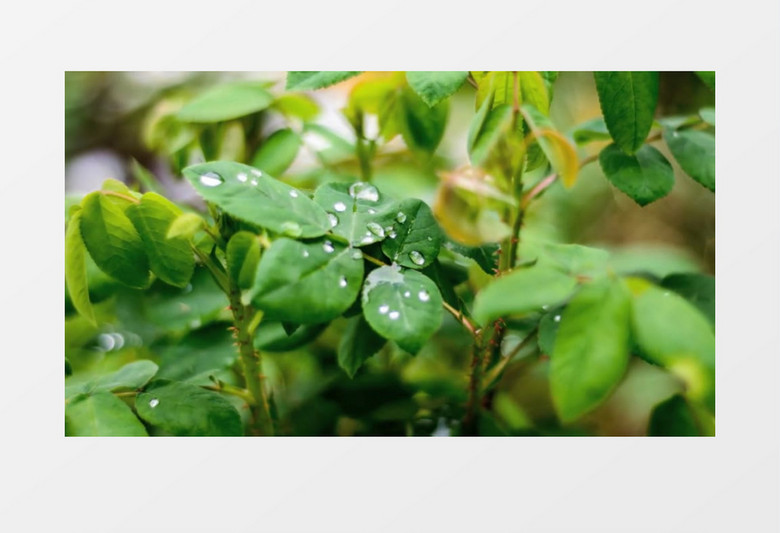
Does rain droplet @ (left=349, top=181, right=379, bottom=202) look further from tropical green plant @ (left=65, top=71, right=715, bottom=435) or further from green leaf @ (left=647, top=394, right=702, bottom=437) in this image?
green leaf @ (left=647, top=394, right=702, bottom=437)

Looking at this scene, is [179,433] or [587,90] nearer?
[179,433]

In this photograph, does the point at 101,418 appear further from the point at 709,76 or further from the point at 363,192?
the point at 709,76

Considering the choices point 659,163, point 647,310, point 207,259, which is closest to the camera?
point 647,310

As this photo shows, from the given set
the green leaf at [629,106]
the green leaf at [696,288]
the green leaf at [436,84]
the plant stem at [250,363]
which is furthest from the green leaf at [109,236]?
the green leaf at [696,288]
